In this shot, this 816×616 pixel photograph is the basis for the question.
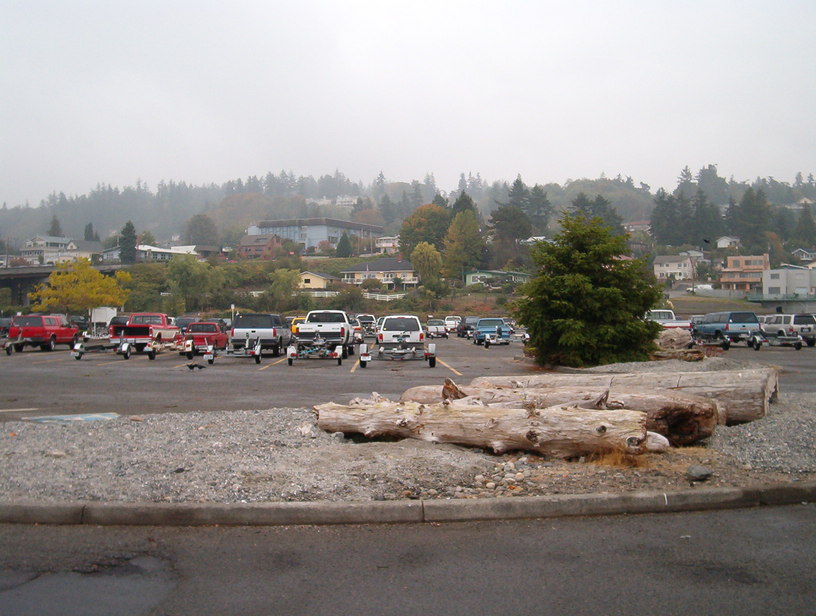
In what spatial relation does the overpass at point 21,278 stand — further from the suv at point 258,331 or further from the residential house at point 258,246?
the residential house at point 258,246

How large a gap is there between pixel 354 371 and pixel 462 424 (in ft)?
47.6

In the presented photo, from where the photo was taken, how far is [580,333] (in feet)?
71.6

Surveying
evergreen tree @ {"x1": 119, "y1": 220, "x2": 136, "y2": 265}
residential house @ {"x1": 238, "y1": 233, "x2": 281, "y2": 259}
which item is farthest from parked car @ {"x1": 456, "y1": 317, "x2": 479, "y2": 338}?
residential house @ {"x1": 238, "y1": 233, "x2": 281, "y2": 259}

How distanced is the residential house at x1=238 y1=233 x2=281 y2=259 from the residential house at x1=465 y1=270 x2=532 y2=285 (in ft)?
185

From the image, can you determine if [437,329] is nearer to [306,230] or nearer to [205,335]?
[205,335]

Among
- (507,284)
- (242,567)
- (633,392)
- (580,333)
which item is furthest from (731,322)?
(507,284)

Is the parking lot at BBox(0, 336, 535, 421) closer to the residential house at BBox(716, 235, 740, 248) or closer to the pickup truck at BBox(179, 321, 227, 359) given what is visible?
the pickup truck at BBox(179, 321, 227, 359)

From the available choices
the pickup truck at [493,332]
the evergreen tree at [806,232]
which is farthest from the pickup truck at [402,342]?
the evergreen tree at [806,232]

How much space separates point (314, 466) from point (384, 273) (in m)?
108

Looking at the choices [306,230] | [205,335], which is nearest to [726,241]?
[306,230]

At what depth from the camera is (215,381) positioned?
19.4m

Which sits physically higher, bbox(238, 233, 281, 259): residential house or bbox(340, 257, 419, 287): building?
bbox(238, 233, 281, 259): residential house

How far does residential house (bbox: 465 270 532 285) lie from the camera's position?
10338cm

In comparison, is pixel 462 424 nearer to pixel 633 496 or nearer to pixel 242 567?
pixel 633 496
